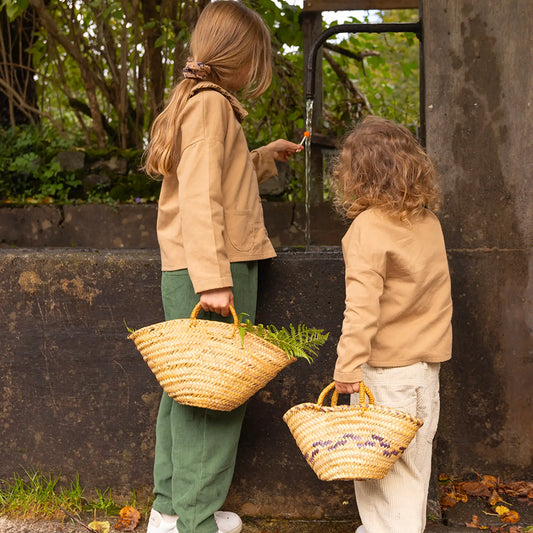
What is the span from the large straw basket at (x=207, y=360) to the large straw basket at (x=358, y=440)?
0.84ft

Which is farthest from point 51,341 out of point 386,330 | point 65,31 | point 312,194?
point 65,31

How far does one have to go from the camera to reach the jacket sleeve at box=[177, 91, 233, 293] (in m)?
2.14

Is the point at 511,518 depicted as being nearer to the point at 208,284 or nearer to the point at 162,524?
the point at 162,524

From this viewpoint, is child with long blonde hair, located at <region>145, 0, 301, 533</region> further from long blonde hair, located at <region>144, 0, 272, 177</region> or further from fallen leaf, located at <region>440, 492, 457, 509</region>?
fallen leaf, located at <region>440, 492, 457, 509</region>

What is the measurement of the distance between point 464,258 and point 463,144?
1.55 ft

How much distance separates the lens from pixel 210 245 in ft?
7.02

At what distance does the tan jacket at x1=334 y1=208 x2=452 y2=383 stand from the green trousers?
446 millimetres

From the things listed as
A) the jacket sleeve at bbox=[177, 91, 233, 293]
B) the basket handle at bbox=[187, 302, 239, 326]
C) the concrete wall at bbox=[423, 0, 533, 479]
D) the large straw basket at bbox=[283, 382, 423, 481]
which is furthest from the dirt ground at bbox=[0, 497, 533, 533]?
the jacket sleeve at bbox=[177, 91, 233, 293]

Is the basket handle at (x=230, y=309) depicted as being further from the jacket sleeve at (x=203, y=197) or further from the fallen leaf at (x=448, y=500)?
the fallen leaf at (x=448, y=500)

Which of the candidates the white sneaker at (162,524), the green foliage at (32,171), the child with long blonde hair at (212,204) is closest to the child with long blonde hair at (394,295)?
the child with long blonde hair at (212,204)

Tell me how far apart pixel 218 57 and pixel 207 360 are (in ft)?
3.42

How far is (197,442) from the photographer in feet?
7.73

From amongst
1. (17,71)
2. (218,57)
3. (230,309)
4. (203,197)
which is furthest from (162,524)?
(17,71)

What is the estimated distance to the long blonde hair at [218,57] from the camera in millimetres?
2281
